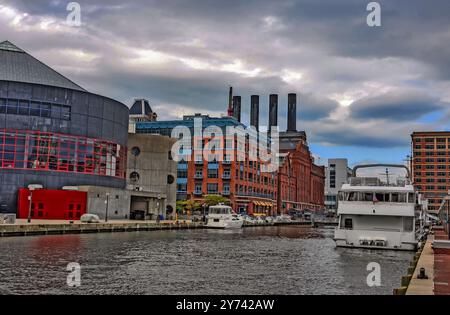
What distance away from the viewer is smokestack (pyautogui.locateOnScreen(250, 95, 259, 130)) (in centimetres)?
19225

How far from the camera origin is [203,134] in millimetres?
153750

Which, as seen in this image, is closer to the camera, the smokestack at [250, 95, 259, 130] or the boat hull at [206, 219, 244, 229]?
the boat hull at [206, 219, 244, 229]

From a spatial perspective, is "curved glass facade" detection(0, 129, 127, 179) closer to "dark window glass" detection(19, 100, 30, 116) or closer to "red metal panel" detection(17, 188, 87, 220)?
"dark window glass" detection(19, 100, 30, 116)

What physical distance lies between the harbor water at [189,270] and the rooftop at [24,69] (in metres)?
57.9

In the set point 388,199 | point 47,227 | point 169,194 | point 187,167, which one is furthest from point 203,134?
point 388,199

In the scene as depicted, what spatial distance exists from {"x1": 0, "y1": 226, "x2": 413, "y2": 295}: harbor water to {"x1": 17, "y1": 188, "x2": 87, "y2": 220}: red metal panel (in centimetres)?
4160

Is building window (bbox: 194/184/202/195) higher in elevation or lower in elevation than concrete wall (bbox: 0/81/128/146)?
lower

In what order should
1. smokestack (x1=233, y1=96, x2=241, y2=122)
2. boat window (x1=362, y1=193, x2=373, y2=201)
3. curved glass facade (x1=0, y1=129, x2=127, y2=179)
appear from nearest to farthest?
boat window (x1=362, y1=193, x2=373, y2=201) < curved glass facade (x1=0, y1=129, x2=127, y2=179) < smokestack (x1=233, y1=96, x2=241, y2=122)

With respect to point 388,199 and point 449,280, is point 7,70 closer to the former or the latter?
point 388,199

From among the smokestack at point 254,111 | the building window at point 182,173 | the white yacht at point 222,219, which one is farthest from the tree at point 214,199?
the smokestack at point 254,111

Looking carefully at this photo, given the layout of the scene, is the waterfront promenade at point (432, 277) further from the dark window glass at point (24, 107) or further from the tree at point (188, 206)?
the tree at point (188, 206)

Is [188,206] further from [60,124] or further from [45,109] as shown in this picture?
[45,109]

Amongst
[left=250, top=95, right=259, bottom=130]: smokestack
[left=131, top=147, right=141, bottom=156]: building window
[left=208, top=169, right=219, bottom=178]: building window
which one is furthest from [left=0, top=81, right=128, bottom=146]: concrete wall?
[left=250, top=95, right=259, bottom=130]: smokestack

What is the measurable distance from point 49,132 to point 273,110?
115479mm
